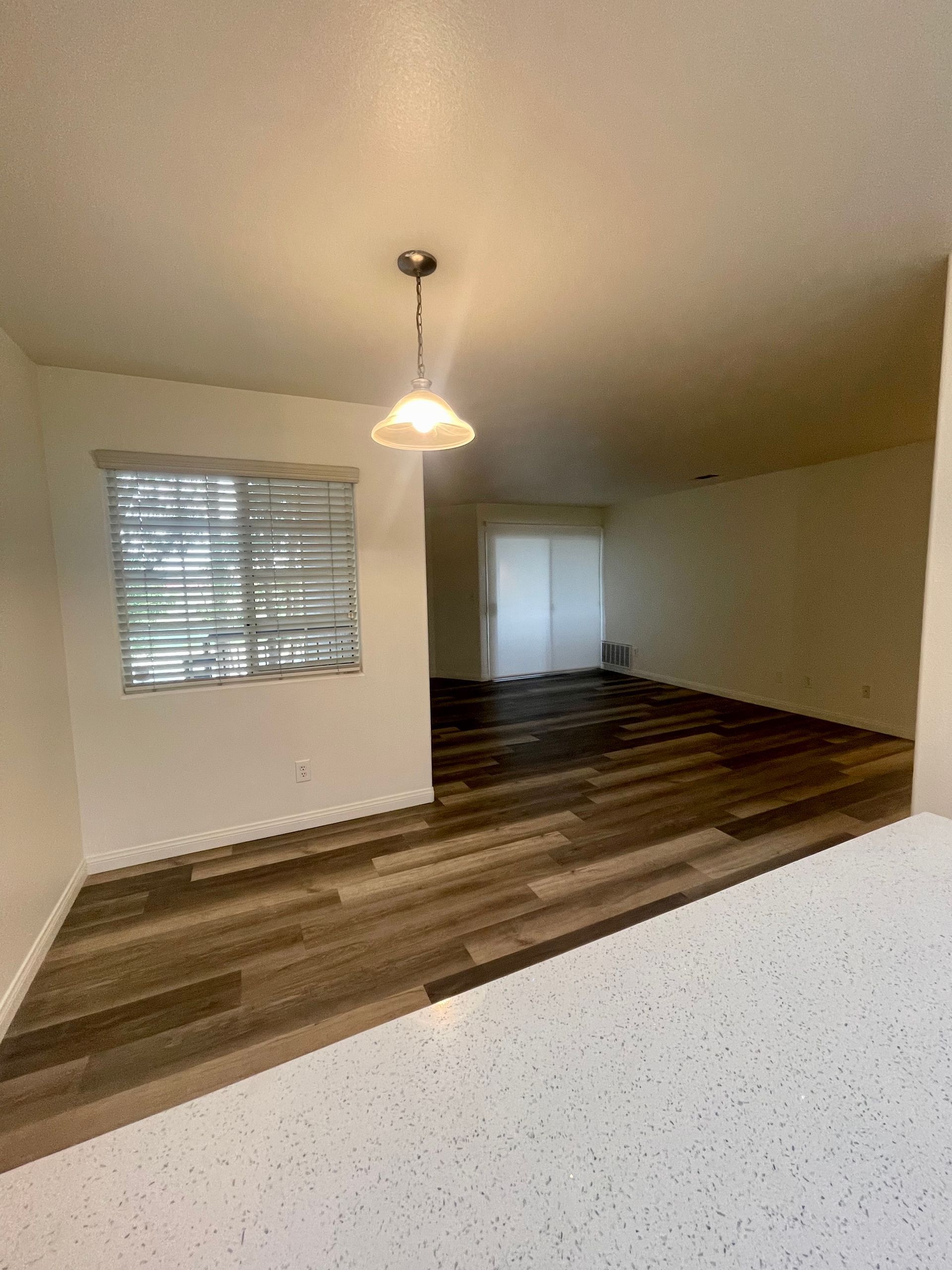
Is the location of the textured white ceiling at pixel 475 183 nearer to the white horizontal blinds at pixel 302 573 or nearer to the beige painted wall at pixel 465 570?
the white horizontal blinds at pixel 302 573

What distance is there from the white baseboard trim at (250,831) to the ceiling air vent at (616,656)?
15.0 feet

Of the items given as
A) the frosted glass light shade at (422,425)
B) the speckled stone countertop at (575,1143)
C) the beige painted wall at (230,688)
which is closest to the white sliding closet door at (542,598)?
the beige painted wall at (230,688)

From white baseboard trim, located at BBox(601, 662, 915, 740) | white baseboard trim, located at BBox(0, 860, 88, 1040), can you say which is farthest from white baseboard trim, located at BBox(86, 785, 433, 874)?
white baseboard trim, located at BBox(601, 662, 915, 740)

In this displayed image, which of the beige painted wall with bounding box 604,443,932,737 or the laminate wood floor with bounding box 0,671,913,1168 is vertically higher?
the beige painted wall with bounding box 604,443,932,737

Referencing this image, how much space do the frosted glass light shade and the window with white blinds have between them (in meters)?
1.08

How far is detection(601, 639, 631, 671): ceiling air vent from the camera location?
7.04 m

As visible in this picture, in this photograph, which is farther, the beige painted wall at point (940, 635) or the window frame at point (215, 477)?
the window frame at point (215, 477)

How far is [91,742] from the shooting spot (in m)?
2.44

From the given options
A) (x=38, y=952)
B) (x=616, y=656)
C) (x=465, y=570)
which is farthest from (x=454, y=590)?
(x=38, y=952)

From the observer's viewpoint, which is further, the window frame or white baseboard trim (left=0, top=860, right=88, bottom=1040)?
the window frame

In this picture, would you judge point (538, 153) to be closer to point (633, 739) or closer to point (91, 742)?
point (91, 742)

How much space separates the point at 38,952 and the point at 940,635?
141 inches

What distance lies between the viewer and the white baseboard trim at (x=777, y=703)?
432 centimetres

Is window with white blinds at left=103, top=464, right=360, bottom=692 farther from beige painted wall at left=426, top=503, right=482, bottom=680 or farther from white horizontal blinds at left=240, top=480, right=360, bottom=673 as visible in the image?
beige painted wall at left=426, top=503, right=482, bottom=680
